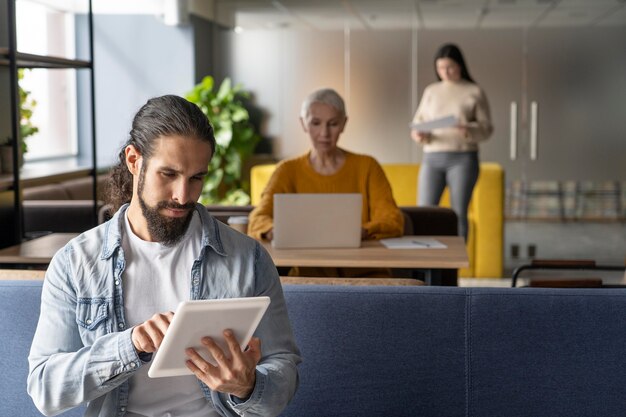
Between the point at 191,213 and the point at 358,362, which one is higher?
the point at 191,213

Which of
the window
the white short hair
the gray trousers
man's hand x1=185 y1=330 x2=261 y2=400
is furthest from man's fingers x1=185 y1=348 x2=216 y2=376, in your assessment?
the window

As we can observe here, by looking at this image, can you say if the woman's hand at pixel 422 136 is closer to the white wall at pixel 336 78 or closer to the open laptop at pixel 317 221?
the white wall at pixel 336 78

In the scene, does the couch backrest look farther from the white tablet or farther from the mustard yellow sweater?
the mustard yellow sweater

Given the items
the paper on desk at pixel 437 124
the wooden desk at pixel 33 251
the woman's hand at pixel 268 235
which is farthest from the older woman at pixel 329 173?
the paper on desk at pixel 437 124

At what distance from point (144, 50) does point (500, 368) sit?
661 cm

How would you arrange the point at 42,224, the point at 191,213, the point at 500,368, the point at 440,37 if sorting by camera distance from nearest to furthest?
1. the point at 191,213
2. the point at 500,368
3. the point at 42,224
4. the point at 440,37

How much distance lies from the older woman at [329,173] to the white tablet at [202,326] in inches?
96.5

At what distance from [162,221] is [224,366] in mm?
400

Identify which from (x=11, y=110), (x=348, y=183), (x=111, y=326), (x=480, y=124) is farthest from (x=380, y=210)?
(x=480, y=124)

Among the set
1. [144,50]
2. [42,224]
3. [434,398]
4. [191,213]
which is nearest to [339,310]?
[434,398]

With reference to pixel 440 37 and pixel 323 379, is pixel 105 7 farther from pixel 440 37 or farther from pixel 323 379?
pixel 323 379

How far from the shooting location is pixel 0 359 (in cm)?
282

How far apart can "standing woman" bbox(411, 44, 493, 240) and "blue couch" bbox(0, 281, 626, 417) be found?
4049mm

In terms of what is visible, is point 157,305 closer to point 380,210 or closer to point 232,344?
point 232,344
